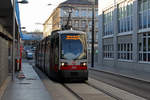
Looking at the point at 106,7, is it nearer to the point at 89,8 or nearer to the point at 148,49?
the point at 148,49

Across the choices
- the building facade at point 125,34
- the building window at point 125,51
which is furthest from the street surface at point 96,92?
the building window at point 125,51

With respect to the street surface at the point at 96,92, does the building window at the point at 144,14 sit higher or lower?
higher

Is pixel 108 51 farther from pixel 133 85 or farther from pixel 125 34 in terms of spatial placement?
pixel 133 85

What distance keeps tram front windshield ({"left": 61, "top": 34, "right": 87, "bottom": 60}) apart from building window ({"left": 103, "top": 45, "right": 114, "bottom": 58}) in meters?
21.5

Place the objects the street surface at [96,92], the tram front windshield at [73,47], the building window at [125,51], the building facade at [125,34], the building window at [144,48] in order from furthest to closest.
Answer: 1. the building window at [125,51]
2. the building facade at [125,34]
3. the building window at [144,48]
4. the tram front windshield at [73,47]
5. the street surface at [96,92]

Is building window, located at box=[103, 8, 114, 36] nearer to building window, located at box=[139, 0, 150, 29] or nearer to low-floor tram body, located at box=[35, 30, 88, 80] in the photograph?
building window, located at box=[139, 0, 150, 29]

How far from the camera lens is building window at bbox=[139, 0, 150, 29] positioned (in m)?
27.5

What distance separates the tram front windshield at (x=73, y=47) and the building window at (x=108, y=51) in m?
21.5

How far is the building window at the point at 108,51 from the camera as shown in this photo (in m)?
38.0

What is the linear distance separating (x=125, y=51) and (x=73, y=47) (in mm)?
17692

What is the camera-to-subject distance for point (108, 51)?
39.7 meters

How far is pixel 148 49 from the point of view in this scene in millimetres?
27141

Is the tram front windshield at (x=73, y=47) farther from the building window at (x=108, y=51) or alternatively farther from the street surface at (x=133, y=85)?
the building window at (x=108, y=51)

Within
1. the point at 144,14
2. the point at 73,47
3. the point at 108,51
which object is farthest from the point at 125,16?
the point at 73,47
